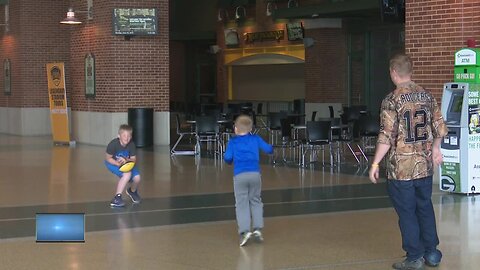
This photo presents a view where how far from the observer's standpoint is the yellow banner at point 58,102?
766 inches

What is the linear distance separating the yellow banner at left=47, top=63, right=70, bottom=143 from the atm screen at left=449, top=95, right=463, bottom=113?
11.6 meters

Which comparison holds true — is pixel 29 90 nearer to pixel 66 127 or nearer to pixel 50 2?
pixel 50 2

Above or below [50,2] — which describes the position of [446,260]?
below

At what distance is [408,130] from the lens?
19.8ft

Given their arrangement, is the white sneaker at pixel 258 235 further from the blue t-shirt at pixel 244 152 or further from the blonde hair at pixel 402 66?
the blonde hair at pixel 402 66

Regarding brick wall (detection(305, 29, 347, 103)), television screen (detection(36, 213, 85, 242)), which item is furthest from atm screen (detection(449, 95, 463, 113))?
brick wall (detection(305, 29, 347, 103))

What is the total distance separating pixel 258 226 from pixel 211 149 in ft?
34.0

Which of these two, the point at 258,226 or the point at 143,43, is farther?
the point at 143,43

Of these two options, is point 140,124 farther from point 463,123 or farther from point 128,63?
point 463,123

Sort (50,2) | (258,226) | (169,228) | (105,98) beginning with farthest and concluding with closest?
1. (50,2)
2. (105,98)
3. (169,228)
4. (258,226)

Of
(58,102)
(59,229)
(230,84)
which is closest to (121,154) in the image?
(59,229)

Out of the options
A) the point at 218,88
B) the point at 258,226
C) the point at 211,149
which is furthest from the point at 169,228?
the point at 218,88

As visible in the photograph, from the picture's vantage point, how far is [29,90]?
77.9 feet

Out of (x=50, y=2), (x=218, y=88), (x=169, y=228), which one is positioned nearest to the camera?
(x=169, y=228)
